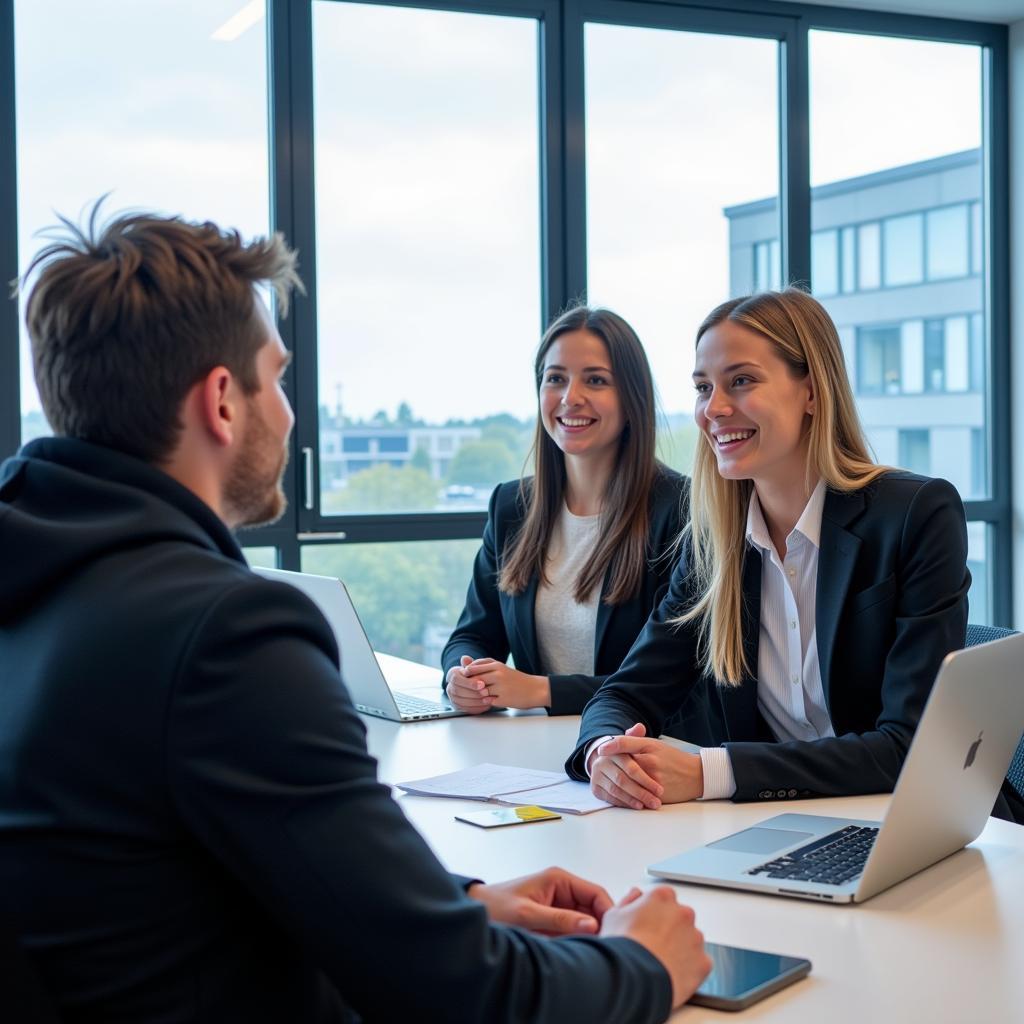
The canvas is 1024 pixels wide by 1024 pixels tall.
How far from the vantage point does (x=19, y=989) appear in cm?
85

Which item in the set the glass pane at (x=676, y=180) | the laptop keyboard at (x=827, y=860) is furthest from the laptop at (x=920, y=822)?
the glass pane at (x=676, y=180)

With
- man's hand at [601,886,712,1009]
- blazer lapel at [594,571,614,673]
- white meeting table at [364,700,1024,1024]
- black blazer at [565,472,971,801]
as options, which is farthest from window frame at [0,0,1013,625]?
man's hand at [601,886,712,1009]

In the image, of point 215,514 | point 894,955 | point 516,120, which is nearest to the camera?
point 215,514

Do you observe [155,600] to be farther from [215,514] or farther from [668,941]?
[668,941]

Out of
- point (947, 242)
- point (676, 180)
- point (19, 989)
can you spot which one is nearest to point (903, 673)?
point (19, 989)

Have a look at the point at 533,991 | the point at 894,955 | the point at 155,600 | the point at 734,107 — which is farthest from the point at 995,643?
the point at 734,107

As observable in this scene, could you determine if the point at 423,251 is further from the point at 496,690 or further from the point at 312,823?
the point at 312,823

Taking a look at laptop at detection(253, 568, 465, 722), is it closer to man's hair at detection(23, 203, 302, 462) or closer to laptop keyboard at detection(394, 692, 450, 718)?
laptop keyboard at detection(394, 692, 450, 718)

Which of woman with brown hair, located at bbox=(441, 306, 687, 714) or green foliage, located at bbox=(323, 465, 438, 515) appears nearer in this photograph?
woman with brown hair, located at bbox=(441, 306, 687, 714)

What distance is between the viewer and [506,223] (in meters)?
4.58

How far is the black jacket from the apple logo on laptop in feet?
2.24

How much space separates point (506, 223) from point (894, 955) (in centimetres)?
367

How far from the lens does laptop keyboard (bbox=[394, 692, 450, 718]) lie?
8.14ft

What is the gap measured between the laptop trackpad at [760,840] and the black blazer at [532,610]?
90 centimetres
